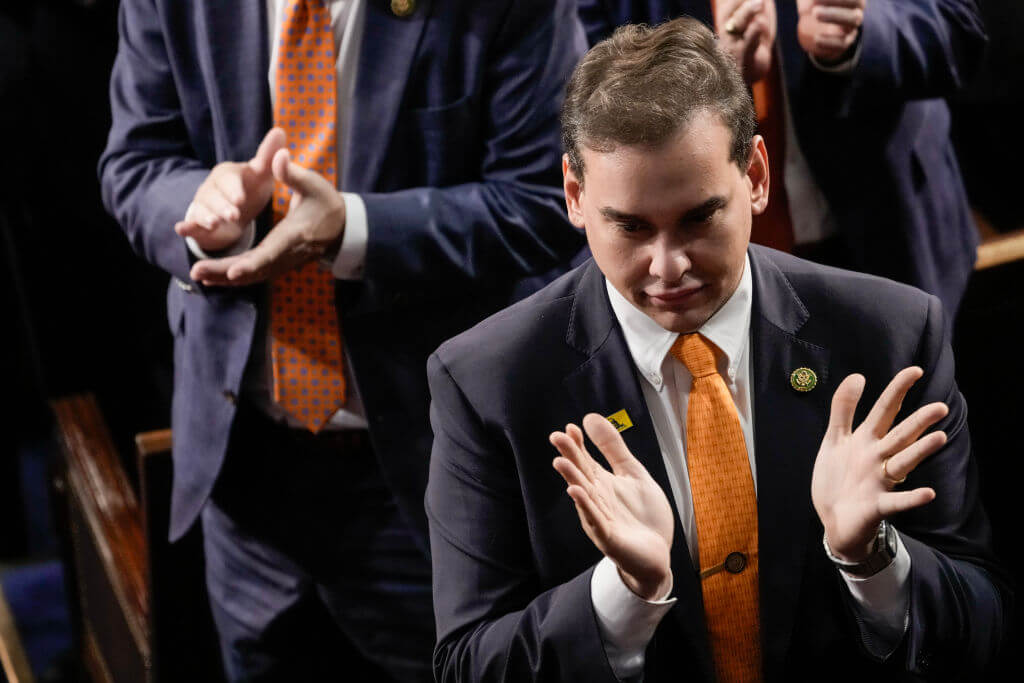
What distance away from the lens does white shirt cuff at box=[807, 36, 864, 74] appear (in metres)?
1.95

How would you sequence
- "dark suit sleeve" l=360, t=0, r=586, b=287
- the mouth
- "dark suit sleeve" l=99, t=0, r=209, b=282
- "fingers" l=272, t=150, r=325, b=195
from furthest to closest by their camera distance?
"dark suit sleeve" l=99, t=0, r=209, b=282 → "dark suit sleeve" l=360, t=0, r=586, b=287 → "fingers" l=272, t=150, r=325, b=195 → the mouth

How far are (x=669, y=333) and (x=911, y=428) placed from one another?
303 millimetres

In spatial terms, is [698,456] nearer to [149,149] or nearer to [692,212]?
[692,212]

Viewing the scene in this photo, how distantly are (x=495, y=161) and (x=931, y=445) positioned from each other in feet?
2.64

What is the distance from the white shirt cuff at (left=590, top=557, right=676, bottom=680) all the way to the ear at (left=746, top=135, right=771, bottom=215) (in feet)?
A: 1.47

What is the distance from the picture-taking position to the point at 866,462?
148 cm

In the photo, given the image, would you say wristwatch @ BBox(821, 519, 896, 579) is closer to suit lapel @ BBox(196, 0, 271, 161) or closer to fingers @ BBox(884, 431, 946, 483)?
fingers @ BBox(884, 431, 946, 483)

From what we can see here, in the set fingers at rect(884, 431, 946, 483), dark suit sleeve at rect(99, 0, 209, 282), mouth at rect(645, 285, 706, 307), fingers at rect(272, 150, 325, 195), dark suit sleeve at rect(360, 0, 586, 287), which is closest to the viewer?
fingers at rect(884, 431, 946, 483)

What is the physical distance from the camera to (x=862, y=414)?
1.60m

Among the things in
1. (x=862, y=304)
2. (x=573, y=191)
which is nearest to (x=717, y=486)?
(x=862, y=304)

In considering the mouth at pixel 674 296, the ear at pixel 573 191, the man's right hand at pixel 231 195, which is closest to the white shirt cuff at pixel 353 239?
the man's right hand at pixel 231 195

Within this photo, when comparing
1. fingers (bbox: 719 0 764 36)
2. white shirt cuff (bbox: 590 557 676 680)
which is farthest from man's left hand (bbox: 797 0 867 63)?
white shirt cuff (bbox: 590 557 676 680)

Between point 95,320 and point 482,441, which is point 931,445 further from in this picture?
point 95,320

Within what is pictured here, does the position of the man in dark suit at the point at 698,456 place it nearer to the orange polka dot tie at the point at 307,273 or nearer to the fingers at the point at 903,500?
the fingers at the point at 903,500
